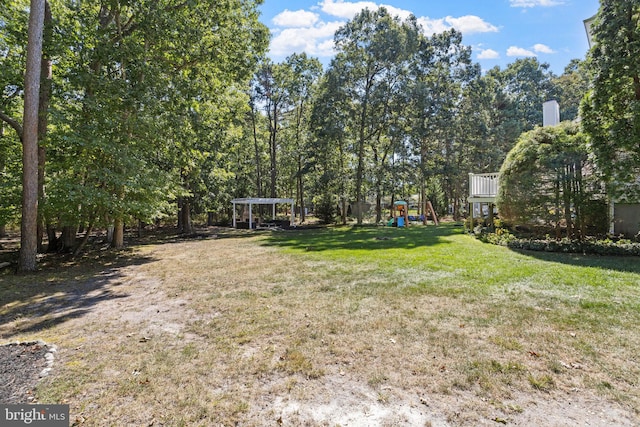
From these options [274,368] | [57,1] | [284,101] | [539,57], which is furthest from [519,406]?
[539,57]

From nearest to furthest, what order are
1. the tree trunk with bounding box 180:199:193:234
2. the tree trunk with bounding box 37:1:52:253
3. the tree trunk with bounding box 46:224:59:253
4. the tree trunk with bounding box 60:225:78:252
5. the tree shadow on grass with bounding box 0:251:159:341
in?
the tree shadow on grass with bounding box 0:251:159:341, the tree trunk with bounding box 37:1:52:253, the tree trunk with bounding box 60:225:78:252, the tree trunk with bounding box 46:224:59:253, the tree trunk with bounding box 180:199:193:234

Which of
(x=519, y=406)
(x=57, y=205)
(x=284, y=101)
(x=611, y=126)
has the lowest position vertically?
(x=519, y=406)

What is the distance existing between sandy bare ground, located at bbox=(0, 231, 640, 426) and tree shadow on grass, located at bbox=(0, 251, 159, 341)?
13 cm

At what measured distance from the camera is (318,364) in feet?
10.3

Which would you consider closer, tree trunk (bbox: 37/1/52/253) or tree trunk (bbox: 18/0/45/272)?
tree trunk (bbox: 18/0/45/272)

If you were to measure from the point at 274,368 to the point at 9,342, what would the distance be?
3.25 meters

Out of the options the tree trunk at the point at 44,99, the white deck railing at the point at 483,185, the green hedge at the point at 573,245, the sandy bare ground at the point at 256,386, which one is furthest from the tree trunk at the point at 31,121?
the white deck railing at the point at 483,185

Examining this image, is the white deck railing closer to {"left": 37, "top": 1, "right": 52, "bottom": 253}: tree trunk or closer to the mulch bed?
the mulch bed

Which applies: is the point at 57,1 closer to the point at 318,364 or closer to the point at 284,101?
the point at 318,364

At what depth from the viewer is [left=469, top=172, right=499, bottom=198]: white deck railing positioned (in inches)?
523

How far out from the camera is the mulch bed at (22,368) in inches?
103

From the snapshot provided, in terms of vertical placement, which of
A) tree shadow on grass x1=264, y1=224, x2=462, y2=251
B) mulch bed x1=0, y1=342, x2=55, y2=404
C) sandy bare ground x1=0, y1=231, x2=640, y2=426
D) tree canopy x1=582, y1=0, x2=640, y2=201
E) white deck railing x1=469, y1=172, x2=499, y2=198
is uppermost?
tree canopy x1=582, y1=0, x2=640, y2=201

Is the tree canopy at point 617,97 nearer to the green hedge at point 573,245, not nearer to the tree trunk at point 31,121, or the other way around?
the green hedge at point 573,245

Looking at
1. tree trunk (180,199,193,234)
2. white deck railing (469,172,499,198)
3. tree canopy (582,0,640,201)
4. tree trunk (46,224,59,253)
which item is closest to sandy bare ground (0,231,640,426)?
tree canopy (582,0,640,201)
